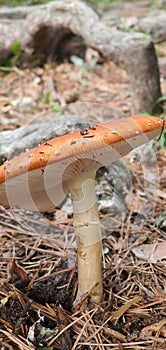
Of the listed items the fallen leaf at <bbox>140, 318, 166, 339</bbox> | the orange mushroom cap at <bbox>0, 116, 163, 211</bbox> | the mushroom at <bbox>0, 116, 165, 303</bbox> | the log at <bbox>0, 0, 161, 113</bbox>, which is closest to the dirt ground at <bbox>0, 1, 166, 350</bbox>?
the fallen leaf at <bbox>140, 318, 166, 339</bbox>

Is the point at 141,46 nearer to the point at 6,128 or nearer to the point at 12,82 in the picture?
the point at 6,128

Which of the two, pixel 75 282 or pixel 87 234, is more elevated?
pixel 87 234

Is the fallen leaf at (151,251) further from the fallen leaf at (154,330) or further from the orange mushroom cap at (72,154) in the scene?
the orange mushroom cap at (72,154)

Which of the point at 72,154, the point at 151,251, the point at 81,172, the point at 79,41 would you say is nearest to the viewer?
the point at 72,154

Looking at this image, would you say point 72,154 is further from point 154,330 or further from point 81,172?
point 154,330

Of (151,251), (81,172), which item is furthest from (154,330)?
(81,172)

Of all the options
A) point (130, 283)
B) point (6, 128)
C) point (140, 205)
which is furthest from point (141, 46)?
point (130, 283)

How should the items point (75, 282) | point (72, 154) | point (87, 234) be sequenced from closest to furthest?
point (72, 154), point (87, 234), point (75, 282)
